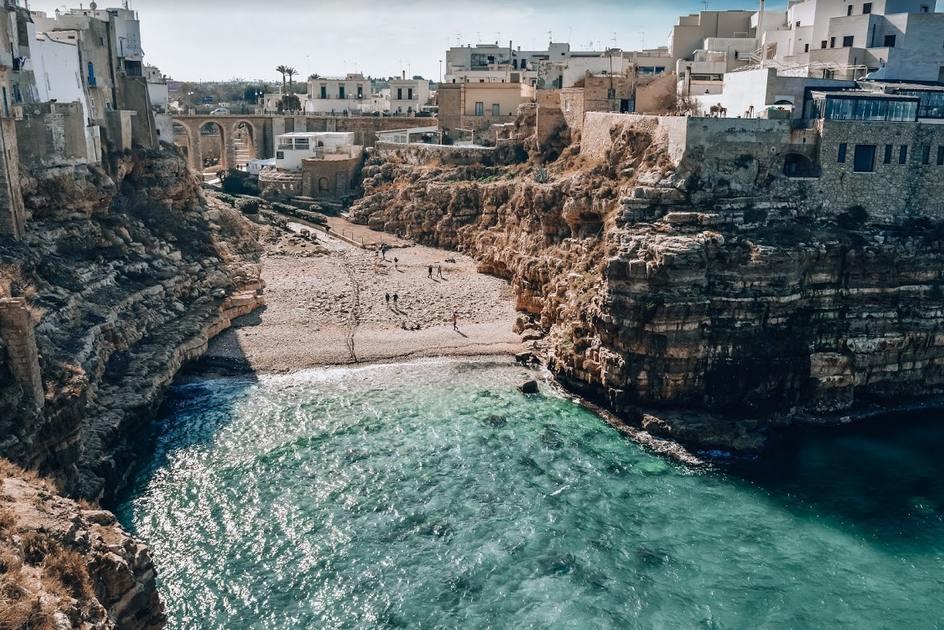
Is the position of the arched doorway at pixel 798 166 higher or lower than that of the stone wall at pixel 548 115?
lower

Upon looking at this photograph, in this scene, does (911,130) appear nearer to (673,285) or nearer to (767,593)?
(673,285)

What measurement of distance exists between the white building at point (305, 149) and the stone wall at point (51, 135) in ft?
106

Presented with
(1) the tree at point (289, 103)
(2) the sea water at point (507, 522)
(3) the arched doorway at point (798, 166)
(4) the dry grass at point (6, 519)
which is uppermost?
(1) the tree at point (289, 103)

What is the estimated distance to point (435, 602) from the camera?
22.6 meters

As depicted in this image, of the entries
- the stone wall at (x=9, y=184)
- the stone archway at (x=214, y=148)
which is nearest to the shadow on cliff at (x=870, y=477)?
the stone wall at (x=9, y=184)

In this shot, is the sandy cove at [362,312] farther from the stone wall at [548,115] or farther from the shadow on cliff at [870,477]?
the shadow on cliff at [870,477]

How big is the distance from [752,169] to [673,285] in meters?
7.92

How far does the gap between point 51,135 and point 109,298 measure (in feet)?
27.8

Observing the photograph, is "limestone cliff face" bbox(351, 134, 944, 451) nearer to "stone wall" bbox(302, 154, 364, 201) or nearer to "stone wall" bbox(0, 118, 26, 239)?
"stone wall" bbox(0, 118, 26, 239)

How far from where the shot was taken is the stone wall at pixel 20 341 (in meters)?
23.0

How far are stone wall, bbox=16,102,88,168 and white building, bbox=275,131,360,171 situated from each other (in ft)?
106

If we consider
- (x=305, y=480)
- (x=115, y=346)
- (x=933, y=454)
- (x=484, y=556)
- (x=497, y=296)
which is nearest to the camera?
(x=484, y=556)

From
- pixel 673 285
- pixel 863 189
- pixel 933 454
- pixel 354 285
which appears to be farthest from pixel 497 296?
→ pixel 933 454

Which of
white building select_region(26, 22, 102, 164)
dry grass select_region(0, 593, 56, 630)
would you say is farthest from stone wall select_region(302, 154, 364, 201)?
dry grass select_region(0, 593, 56, 630)
